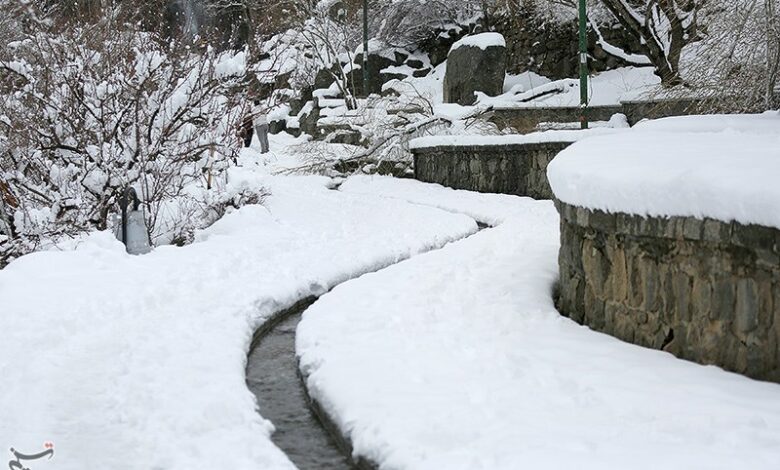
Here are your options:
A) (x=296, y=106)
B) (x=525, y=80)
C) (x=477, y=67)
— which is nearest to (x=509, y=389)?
(x=477, y=67)

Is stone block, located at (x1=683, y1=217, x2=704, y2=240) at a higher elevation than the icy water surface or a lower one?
higher

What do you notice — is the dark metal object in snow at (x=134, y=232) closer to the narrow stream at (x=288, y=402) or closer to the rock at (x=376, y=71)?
the narrow stream at (x=288, y=402)

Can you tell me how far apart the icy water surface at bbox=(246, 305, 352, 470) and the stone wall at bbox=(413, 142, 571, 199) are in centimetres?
760

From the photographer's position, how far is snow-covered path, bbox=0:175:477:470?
417 cm

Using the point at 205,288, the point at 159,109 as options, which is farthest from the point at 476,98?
the point at 205,288

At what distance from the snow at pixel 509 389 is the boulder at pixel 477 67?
17.9 meters

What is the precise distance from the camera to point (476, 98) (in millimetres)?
24516

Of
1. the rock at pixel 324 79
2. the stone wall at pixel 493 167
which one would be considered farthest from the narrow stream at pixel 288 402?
the rock at pixel 324 79

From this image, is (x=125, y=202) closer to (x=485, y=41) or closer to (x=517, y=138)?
(x=517, y=138)

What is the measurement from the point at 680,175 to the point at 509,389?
1.51m

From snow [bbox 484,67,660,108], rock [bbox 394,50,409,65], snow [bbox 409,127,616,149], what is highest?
rock [bbox 394,50,409,65]

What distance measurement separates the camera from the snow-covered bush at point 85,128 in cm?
928

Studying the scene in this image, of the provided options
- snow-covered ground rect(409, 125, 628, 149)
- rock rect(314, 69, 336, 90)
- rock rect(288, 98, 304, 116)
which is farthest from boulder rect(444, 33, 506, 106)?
rock rect(288, 98, 304, 116)

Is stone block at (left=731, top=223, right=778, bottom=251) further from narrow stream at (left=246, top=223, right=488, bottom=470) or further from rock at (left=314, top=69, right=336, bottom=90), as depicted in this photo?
rock at (left=314, top=69, right=336, bottom=90)
